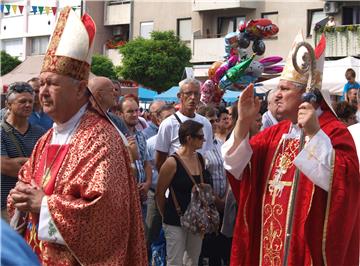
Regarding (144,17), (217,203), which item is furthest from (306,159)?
(144,17)

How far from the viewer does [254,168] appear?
538 cm

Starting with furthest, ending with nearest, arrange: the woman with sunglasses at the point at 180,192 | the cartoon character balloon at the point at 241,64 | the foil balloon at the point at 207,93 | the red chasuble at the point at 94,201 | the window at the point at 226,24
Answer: the window at the point at 226,24 < the foil balloon at the point at 207,93 < the cartoon character balloon at the point at 241,64 < the woman with sunglasses at the point at 180,192 < the red chasuble at the point at 94,201

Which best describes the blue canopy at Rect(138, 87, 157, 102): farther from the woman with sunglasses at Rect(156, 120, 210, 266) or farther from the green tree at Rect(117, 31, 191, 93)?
the woman with sunglasses at Rect(156, 120, 210, 266)

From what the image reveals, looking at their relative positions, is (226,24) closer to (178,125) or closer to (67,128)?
(178,125)

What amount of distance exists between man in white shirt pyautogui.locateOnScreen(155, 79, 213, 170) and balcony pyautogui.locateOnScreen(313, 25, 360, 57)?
22.8 m

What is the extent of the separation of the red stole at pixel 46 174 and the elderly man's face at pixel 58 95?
0.57 ft

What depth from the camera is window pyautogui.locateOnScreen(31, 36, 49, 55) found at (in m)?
48.2

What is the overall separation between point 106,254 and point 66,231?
0.24 metres

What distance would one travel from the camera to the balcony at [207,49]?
37062 mm

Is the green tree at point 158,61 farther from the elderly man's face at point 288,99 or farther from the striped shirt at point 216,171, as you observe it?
the elderly man's face at point 288,99

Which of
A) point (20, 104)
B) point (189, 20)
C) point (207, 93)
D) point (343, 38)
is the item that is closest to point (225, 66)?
point (207, 93)

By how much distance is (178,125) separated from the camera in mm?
8047

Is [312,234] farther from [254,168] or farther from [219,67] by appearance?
[219,67]

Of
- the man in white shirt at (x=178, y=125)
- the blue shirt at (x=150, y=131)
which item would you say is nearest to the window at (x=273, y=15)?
the blue shirt at (x=150, y=131)
